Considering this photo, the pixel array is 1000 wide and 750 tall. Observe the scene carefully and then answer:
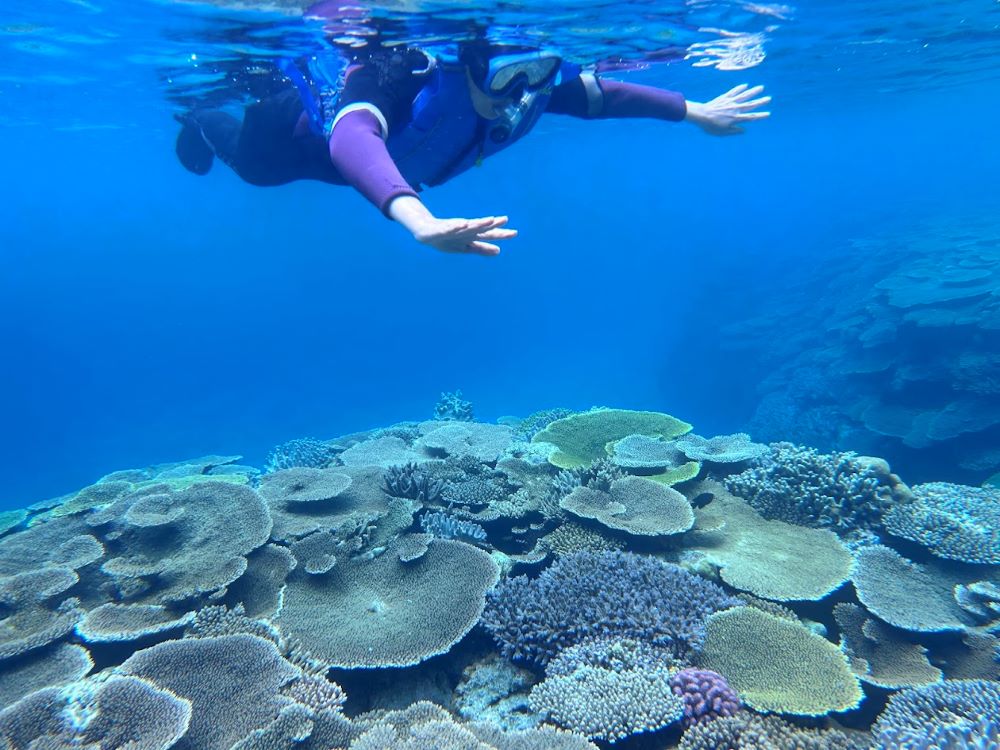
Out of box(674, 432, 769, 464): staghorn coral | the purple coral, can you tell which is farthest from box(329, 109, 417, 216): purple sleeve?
box(674, 432, 769, 464): staghorn coral

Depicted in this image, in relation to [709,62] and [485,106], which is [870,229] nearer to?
[709,62]

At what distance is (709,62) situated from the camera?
1945 cm

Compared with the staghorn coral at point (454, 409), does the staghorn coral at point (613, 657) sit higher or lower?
higher

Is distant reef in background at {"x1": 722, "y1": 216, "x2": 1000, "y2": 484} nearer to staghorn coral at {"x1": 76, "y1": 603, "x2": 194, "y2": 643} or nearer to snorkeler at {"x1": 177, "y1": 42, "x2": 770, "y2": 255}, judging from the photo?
snorkeler at {"x1": 177, "y1": 42, "x2": 770, "y2": 255}

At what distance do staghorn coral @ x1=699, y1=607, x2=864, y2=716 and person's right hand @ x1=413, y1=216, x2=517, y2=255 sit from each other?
9.99ft

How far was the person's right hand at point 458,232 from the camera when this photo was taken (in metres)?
2.92

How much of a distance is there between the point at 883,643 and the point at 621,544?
208 cm

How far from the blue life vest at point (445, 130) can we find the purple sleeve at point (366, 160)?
1.03 metres

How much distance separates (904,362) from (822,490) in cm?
1523

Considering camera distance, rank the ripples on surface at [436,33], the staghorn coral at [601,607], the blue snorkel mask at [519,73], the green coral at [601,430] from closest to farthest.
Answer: the staghorn coral at [601,607], the blue snorkel mask at [519,73], the green coral at [601,430], the ripples on surface at [436,33]

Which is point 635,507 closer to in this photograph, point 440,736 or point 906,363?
point 440,736

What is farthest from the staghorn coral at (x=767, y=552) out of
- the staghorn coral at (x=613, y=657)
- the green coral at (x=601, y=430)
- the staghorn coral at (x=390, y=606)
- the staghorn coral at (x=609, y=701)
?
the staghorn coral at (x=390, y=606)

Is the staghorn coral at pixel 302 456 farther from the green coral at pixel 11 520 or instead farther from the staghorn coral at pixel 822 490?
the staghorn coral at pixel 822 490

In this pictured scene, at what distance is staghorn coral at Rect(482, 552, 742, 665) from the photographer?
3.74m
